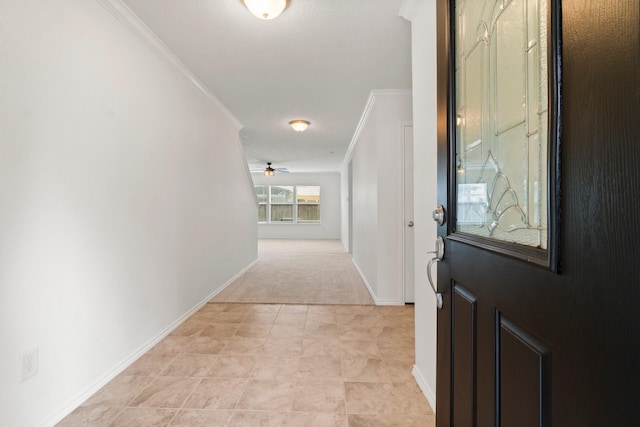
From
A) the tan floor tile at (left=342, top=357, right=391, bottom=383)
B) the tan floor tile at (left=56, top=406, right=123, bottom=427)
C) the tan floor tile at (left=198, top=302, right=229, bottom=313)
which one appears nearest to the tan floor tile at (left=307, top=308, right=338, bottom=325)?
the tan floor tile at (left=342, top=357, right=391, bottom=383)

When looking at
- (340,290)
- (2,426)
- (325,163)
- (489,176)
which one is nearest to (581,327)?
(489,176)

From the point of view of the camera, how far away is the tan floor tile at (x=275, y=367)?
187 cm

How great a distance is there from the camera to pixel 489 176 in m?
0.82

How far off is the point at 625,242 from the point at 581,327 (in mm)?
155

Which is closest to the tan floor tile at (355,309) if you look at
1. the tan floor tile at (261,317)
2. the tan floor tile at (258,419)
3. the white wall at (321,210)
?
the tan floor tile at (261,317)

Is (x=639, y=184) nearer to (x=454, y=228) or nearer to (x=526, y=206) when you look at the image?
(x=526, y=206)

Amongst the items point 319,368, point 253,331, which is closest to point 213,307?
point 253,331

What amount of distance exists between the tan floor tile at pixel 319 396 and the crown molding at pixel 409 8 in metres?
2.27

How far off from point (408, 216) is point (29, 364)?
3011 mm

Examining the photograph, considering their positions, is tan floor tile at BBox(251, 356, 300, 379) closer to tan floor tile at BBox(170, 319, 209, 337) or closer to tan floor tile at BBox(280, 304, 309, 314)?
tan floor tile at BBox(170, 319, 209, 337)

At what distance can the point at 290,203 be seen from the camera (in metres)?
10.7

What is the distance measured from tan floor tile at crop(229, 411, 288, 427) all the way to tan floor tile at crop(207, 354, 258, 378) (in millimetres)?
352

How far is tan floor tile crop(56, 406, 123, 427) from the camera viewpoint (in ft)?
4.76

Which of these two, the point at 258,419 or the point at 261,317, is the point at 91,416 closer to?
the point at 258,419
